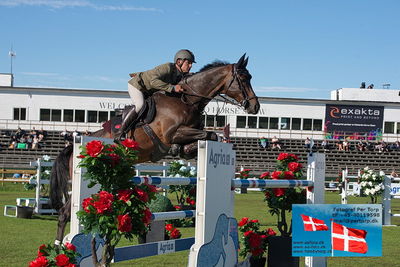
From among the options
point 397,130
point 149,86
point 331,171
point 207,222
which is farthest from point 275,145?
point 207,222

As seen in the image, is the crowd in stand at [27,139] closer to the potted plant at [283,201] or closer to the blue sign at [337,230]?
the potted plant at [283,201]

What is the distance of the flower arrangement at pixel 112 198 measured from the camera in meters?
4.12

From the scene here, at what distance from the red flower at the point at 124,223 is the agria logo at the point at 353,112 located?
138 ft

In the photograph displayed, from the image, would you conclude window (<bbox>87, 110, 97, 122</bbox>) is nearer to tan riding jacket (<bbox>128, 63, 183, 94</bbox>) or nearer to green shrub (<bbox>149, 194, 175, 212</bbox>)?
green shrub (<bbox>149, 194, 175, 212</bbox>)

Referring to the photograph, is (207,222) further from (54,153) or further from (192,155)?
(54,153)

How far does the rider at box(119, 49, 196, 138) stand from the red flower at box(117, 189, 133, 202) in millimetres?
3412

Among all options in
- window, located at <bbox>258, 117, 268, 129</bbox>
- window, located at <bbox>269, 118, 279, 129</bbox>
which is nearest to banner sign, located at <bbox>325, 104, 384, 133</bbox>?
window, located at <bbox>269, 118, 279, 129</bbox>

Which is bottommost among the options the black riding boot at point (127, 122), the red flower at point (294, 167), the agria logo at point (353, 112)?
the red flower at point (294, 167)

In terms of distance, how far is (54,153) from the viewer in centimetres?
3569

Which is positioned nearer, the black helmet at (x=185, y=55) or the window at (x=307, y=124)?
the black helmet at (x=185, y=55)

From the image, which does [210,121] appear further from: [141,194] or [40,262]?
[40,262]

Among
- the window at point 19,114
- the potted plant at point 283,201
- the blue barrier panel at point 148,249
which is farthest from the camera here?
the window at point 19,114

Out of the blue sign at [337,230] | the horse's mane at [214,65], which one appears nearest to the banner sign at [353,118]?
the horse's mane at [214,65]

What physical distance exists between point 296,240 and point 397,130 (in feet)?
137
